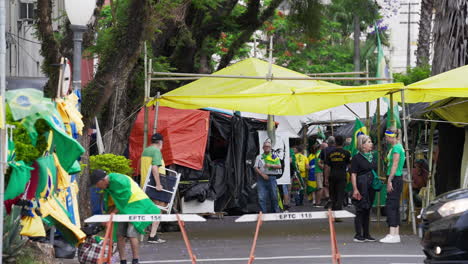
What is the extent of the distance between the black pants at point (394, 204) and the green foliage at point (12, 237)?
662 centimetres

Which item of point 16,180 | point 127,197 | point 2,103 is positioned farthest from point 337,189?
point 2,103

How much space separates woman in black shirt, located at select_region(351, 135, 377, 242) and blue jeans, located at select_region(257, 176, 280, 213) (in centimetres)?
450

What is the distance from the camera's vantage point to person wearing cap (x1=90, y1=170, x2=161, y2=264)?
11328 mm

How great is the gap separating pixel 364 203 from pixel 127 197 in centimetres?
508

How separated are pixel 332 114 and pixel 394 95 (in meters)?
14.8

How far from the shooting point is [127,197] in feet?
37.6

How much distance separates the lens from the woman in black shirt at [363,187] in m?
15.3

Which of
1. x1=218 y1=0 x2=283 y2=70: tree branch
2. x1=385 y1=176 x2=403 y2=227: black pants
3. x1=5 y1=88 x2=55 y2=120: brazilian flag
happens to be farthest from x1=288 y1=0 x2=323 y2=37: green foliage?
x1=5 y1=88 x2=55 y2=120: brazilian flag

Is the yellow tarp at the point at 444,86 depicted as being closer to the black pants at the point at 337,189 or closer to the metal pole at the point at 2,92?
the black pants at the point at 337,189

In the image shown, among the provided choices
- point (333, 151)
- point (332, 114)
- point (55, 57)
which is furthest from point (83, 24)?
point (332, 114)

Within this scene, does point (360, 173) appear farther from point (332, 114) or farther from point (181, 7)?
point (332, 114)

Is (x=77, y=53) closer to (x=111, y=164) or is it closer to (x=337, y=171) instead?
(x=111, y=164)

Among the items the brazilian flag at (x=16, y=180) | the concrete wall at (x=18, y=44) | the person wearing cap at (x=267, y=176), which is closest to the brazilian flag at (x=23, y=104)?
the brazilian flag at (x=16, y=180)

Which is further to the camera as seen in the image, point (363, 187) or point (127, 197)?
point (363, 187)
